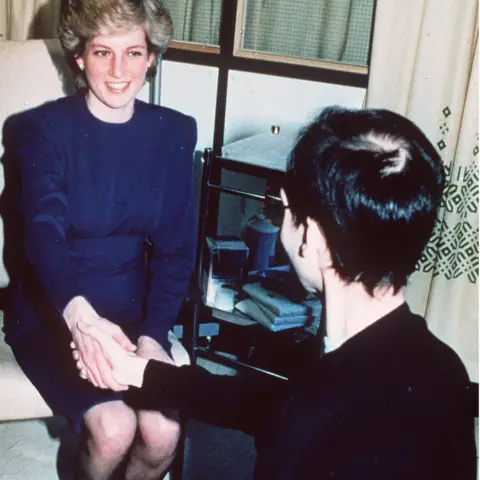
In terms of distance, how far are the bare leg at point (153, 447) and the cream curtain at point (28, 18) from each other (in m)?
1.94

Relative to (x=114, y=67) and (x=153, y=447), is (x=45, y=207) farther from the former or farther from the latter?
(x=153, y=447)

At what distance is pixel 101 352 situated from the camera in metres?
1.41

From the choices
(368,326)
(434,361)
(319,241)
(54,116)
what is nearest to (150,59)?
(54,116)

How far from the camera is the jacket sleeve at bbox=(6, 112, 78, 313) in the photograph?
1.54m

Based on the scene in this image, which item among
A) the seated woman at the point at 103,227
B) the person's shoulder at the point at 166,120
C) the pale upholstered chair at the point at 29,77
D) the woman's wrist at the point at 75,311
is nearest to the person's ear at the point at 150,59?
the seated woman at the point at 103,227

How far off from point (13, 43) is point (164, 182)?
0.61 meters

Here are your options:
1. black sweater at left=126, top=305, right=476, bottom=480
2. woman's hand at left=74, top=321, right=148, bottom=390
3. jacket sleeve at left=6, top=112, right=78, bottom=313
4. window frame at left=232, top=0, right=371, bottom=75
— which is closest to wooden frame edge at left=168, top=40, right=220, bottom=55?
window frame at left=232, top=0, right=371, bottom=75

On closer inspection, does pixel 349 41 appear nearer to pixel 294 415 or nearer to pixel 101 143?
pixel 101 143

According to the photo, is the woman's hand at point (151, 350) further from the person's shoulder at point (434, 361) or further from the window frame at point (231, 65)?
the window frame at point (231, 65)

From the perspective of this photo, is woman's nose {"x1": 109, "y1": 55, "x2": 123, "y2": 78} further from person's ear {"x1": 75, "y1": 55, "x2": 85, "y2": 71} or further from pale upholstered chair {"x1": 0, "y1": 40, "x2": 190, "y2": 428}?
pale upholstered chair {"x1": 0, "y1": 40, "x2": 190, "y2": 428}

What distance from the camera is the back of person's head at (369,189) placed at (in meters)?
0.94

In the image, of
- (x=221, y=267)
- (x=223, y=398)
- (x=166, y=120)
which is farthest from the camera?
(x=221, y=267)

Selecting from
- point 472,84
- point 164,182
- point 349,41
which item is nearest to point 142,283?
point 164,182

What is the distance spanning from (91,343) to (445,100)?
144 centimetres
